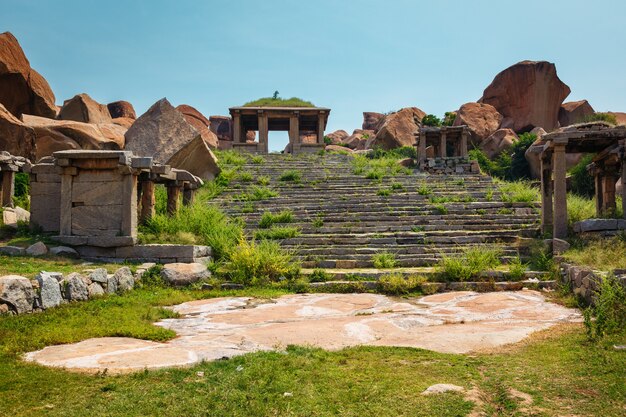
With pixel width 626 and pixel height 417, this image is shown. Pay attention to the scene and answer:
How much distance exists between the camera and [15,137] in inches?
573

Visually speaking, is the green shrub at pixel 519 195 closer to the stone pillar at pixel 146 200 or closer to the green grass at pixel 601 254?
the green grass at pixel 601 254

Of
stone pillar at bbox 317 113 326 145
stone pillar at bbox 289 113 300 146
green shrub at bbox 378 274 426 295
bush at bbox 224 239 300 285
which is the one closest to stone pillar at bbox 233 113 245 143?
stone pillar at bbox 289 113 300 146

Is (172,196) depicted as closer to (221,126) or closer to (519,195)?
(519,195)

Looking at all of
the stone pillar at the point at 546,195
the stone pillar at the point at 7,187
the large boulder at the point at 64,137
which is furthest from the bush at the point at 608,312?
the large boulder at the point at 64,137

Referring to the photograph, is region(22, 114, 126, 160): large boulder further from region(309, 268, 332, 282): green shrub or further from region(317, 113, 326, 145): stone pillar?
region(317, 113, 326, 145): stone pillar

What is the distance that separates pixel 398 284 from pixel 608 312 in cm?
347

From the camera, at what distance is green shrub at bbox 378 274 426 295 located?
8281mm

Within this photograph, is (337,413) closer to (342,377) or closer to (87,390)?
(342,377)

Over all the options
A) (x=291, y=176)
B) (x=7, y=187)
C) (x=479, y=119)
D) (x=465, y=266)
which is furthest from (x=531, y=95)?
(x=7, y=187)

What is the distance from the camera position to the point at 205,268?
9125mm

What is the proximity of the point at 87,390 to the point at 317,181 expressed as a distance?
1456 cm

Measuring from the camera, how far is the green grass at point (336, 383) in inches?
121

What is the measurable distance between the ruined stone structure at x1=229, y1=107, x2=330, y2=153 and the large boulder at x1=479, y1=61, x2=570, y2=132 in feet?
49.2

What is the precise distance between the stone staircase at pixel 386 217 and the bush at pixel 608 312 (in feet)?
12.3
